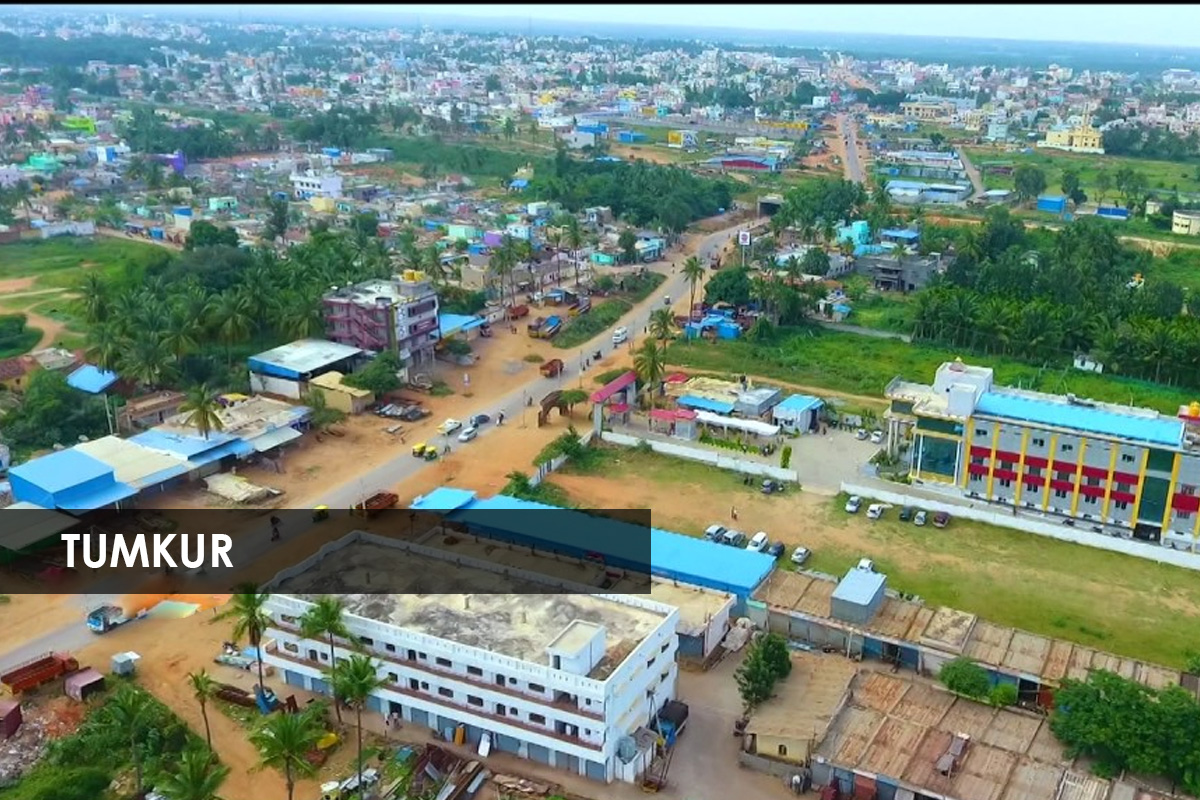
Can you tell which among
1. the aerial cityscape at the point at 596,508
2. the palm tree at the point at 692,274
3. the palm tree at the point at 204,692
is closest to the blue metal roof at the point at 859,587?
the aerial cityscape at the point at 596,508

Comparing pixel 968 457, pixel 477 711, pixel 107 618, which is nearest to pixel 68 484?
pixel 107 618

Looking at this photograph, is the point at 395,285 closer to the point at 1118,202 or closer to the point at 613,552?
the point at 613,552

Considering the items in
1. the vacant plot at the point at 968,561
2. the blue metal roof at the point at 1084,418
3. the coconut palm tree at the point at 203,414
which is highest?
the blue metal roof at the point at 1084,418

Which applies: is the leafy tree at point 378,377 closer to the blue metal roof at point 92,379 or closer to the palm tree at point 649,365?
the blue metal roof at point 92,379

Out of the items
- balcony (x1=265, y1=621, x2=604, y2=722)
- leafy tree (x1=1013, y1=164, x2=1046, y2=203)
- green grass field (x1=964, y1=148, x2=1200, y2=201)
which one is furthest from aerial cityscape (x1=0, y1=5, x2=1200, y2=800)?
green grass field (x1=964, y1=148, x2=1200, y2=201)

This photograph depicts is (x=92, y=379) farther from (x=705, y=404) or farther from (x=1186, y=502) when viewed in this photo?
(x=1186, y=502)

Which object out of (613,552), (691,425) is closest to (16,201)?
(691,425)
